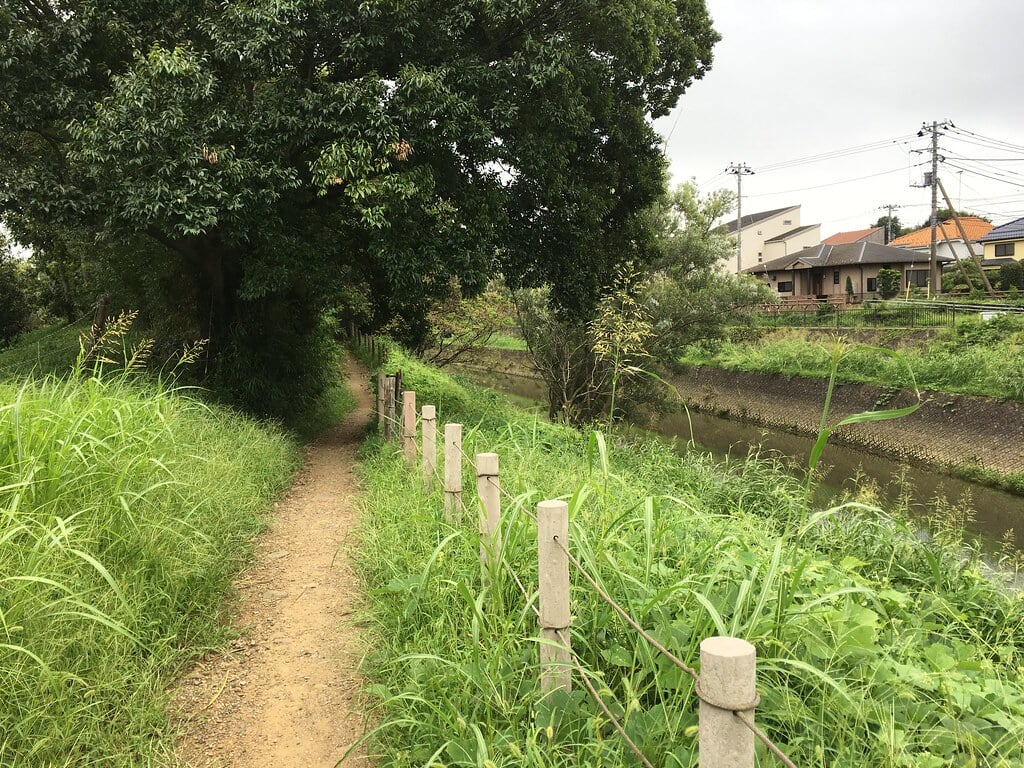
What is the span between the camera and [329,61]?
9000mm

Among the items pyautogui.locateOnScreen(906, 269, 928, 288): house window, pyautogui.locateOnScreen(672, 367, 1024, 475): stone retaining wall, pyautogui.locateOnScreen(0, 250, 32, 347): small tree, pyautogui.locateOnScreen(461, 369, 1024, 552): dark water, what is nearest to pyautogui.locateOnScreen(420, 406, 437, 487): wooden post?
pyautogui.locateOnScreen(461, 369, 1024, 552): dark water

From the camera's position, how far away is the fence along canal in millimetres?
1385

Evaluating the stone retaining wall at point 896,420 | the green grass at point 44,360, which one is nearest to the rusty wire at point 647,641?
the green grass at point 44,360

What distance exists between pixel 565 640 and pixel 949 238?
49.4 m

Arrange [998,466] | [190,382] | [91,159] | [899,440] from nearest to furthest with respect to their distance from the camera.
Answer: [91,159]
[190,382]
[998,466]
[899,440]

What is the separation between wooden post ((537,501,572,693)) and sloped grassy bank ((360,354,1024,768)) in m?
0.10

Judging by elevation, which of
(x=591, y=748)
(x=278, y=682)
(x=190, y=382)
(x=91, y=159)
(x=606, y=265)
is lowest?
(x=278, y=682)

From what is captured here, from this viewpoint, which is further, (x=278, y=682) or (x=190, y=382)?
(x=190, y=382)

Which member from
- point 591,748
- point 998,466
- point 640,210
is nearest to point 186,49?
point 640,210

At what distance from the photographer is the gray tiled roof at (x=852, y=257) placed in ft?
121

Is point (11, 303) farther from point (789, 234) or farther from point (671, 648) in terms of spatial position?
point (789, 234)

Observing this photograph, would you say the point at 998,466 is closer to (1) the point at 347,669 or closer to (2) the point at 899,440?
(2) the point at 899,440

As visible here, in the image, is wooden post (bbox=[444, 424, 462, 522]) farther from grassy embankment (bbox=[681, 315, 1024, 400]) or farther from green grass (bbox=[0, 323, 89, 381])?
grassy embankment (bbox=[681, 315, 1024, 400])

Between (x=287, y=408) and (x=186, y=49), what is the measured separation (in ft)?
18.0
